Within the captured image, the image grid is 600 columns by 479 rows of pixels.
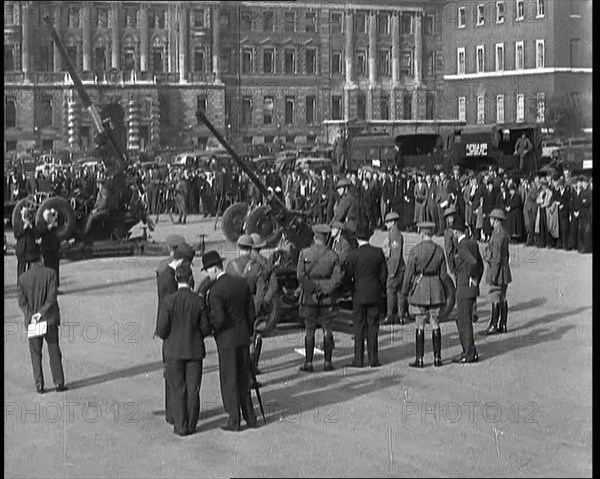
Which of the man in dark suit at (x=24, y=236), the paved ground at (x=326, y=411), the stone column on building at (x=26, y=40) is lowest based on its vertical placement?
the paved ground at (x=326, y=411)

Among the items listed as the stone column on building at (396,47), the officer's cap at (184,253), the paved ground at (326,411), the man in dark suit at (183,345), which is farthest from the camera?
the stone column on building at (396,47)

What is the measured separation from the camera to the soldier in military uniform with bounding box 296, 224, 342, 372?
Answer: 1073 cm

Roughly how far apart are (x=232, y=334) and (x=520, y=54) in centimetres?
487

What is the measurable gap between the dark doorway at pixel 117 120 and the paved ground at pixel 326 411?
7.19 ft

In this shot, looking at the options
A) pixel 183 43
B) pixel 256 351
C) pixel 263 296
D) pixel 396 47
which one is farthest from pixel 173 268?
pixel 396 47

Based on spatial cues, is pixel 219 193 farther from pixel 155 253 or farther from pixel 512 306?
pixel 512 306

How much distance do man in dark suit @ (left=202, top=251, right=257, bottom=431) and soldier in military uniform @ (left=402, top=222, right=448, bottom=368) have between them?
2534 mm

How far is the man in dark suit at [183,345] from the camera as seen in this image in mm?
8562

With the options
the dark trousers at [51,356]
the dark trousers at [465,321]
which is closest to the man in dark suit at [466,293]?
A: the dark trousers at [465,321]

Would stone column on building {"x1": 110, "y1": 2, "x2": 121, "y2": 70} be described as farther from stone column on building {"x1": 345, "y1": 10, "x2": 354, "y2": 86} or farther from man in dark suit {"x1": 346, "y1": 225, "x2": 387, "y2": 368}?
man in dark suit {"x1": 346, "y1": 225, "x2": 387, "y2": 368}

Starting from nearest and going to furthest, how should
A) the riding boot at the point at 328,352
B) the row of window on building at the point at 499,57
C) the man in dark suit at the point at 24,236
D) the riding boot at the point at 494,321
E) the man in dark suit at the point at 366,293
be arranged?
the riding boot at the point at 328,352, the man in dark suit at the point at 366,293, the row of window on building at the point at 499,57, the riding boot at the point at 494,321, the man in dark suit at the point at 24,236

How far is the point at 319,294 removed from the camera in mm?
10750

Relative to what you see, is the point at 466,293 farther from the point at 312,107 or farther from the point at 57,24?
the point at 57,24

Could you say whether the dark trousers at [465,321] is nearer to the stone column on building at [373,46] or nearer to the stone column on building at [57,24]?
the stone column on building at [373,46]
